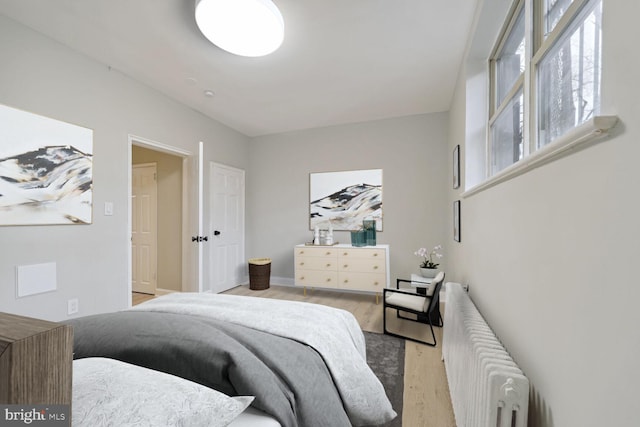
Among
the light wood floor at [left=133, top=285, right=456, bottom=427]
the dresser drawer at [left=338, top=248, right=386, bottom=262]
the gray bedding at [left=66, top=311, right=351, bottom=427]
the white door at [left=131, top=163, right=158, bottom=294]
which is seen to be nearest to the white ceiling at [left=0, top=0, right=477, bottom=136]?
the white door at [left=131, top=163, right=158, bottom=294]

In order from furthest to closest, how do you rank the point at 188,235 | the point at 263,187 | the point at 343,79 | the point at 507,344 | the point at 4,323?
the point at 263,187, the point at 188,235, the point at 343,79, the point at 507,344, the point at 4,323

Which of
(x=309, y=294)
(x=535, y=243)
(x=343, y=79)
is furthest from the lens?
(x=309, y=294)

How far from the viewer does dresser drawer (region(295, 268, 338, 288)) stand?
383 centimetres

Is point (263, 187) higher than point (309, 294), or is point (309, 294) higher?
point (263, 187)

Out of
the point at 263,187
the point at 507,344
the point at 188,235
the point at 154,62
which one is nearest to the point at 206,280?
the point at 188,235

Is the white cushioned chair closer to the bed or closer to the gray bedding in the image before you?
the bed

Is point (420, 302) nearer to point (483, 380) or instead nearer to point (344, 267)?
point (344, 267)

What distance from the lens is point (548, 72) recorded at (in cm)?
112

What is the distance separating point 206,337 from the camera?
92 cm

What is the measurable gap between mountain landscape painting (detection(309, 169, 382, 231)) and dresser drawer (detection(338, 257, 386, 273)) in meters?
0.64

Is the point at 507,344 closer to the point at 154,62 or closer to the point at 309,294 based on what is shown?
the point at 309,294

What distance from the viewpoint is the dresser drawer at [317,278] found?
151 inches

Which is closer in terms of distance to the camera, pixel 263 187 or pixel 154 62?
pixel 154 62

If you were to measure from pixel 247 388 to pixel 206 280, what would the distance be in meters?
3.37
